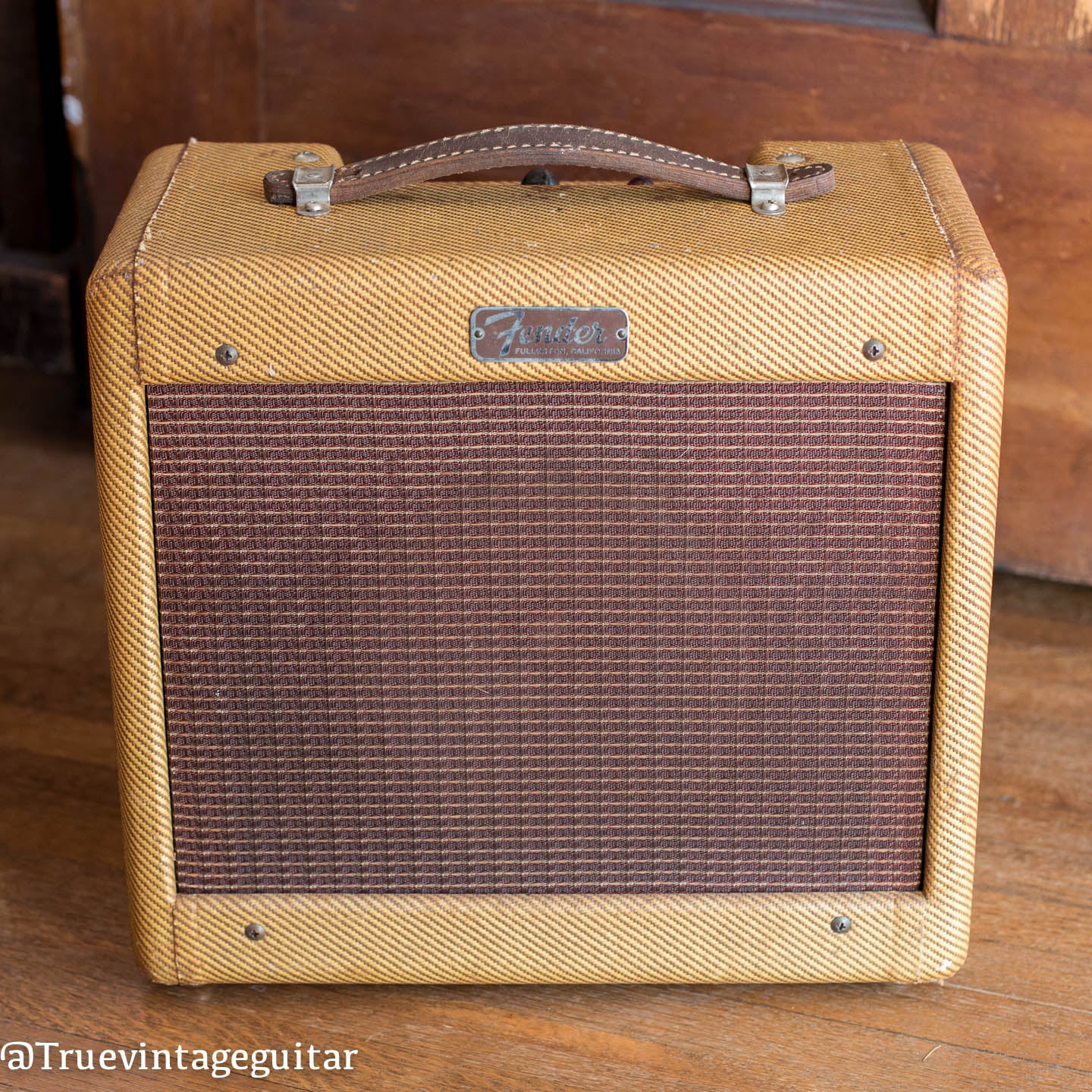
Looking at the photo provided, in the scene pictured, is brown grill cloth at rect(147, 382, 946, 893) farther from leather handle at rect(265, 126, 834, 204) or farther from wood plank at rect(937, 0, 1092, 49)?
wood plank at rect(937, 0, 1092, 49)

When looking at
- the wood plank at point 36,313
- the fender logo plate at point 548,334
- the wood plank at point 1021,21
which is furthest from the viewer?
the wood plank at point 36,313

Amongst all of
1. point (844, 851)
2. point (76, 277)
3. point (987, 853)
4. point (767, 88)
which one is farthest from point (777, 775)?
point (76, 277)

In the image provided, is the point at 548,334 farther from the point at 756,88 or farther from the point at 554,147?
the point at 756,88

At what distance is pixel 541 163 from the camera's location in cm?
87

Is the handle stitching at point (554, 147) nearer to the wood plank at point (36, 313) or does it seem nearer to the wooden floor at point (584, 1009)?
the wooden floor at point (584, 1009)

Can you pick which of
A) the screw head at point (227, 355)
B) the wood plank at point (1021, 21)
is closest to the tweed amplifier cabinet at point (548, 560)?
the screw head at point (227, 355)

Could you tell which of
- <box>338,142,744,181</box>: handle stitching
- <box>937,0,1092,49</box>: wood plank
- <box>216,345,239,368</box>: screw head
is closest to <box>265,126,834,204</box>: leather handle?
<box>338,142,744,181</box>: handle stitching

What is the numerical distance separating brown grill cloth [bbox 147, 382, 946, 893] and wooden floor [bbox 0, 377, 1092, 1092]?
8 cm

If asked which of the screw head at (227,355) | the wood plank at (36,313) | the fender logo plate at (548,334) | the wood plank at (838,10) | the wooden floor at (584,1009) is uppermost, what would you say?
the wood plank at (838,10)

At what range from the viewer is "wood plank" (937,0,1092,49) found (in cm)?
125

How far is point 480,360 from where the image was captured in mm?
850

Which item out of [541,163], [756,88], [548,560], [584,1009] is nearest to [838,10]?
[756,88]

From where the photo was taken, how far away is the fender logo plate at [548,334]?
33.1 inches

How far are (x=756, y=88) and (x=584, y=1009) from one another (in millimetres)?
782
